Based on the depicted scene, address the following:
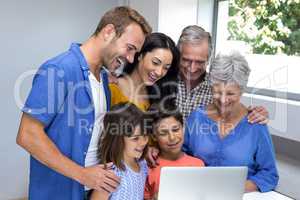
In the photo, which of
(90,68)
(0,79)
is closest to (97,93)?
(90,68)

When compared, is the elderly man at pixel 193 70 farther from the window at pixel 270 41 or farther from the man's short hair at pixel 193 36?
the window at pixel 270 41

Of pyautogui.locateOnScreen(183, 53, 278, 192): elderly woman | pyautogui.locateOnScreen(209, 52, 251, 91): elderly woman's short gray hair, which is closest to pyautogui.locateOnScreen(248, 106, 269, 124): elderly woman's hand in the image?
pyautogui.locateOnScreen(183, 53, 278, 192): elderly woman

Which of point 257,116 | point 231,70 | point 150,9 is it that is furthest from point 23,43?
point 257,116

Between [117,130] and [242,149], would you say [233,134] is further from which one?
[117,130]

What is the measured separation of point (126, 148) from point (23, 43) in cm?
163

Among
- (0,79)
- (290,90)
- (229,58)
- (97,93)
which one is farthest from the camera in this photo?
(0,79)

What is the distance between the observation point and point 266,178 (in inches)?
63.0

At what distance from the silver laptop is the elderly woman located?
288 millimetres

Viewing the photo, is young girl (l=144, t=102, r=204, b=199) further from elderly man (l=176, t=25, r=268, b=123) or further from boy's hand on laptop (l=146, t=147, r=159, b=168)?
elderly man (l=176, t=25, r=268, b=123)

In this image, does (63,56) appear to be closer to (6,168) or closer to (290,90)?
(290,90)

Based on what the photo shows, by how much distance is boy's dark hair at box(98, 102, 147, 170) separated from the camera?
140cm

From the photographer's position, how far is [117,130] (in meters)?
1.43

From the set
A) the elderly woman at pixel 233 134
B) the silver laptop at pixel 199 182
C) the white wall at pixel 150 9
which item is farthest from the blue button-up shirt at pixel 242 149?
the white wall at pixel 150 9

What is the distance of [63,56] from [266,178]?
1.07 metres
